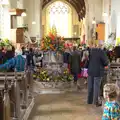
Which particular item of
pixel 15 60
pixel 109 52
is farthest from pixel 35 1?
pixel 15 60

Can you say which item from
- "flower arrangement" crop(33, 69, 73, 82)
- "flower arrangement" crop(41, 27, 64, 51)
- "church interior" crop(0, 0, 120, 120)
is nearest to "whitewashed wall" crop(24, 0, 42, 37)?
"church interior" crop(0, 0, 120, 120)

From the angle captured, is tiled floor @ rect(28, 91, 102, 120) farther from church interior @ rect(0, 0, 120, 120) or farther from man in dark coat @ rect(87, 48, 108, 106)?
man in dark coat @ rect(87, 48, 108, 106)

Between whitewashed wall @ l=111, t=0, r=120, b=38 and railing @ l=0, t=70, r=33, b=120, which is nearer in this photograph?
railing @ l=0, t=70, r=33, b=120

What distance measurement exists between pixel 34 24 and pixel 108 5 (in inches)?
271

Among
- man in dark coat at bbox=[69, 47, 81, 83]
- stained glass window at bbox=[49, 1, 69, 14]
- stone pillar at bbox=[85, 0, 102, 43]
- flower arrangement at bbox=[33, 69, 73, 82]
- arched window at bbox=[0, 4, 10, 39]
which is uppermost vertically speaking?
stained glass window at bbox=[49, 1, 69, 14]

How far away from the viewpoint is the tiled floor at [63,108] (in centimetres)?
680

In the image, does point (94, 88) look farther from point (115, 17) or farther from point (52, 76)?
point (115, 17)

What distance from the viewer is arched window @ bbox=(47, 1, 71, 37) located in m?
42.2

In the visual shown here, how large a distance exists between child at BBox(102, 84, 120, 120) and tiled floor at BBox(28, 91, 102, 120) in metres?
3.08

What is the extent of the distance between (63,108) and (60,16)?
3612 cm

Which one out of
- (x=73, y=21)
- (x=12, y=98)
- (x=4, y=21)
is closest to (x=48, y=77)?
(x=12, y=98)

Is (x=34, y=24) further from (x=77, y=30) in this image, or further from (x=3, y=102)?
(x=3, y=102)

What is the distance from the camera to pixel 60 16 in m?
43.1

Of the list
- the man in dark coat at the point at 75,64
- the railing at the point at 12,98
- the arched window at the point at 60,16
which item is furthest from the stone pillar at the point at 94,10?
the railing at the point at 12,98
